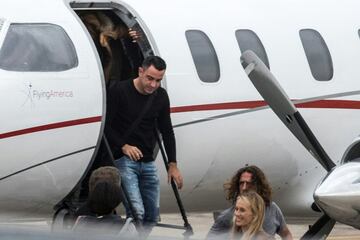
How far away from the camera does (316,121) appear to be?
13.4m

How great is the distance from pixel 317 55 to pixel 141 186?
9.18 ft

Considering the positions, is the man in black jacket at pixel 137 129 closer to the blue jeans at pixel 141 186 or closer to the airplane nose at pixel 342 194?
the blue jeans at pixel 141 186

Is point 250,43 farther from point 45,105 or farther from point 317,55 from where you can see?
point 45,105

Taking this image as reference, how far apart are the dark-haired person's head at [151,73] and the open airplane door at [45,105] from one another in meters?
0.42

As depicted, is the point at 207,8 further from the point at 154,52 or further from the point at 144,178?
the point at 144,178

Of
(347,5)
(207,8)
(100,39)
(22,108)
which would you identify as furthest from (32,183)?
(347,5)

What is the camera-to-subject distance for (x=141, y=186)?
12102 mm

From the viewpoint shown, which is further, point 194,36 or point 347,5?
point 347,5

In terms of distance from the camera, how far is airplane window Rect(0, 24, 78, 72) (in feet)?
37.7

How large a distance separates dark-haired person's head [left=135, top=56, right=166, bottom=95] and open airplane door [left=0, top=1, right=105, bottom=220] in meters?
0.42

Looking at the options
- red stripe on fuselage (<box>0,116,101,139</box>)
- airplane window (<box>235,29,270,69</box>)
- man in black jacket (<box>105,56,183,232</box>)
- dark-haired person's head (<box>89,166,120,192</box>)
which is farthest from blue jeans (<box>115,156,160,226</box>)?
dark-haired person's head (<box>89,166,120,192</box>)

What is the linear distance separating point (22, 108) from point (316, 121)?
3662 millimetres

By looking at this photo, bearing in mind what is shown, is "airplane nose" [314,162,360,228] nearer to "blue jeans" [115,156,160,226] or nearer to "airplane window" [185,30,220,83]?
"blue jeans" [115,156,160,226]

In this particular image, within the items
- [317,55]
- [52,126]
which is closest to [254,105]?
[317,55]
